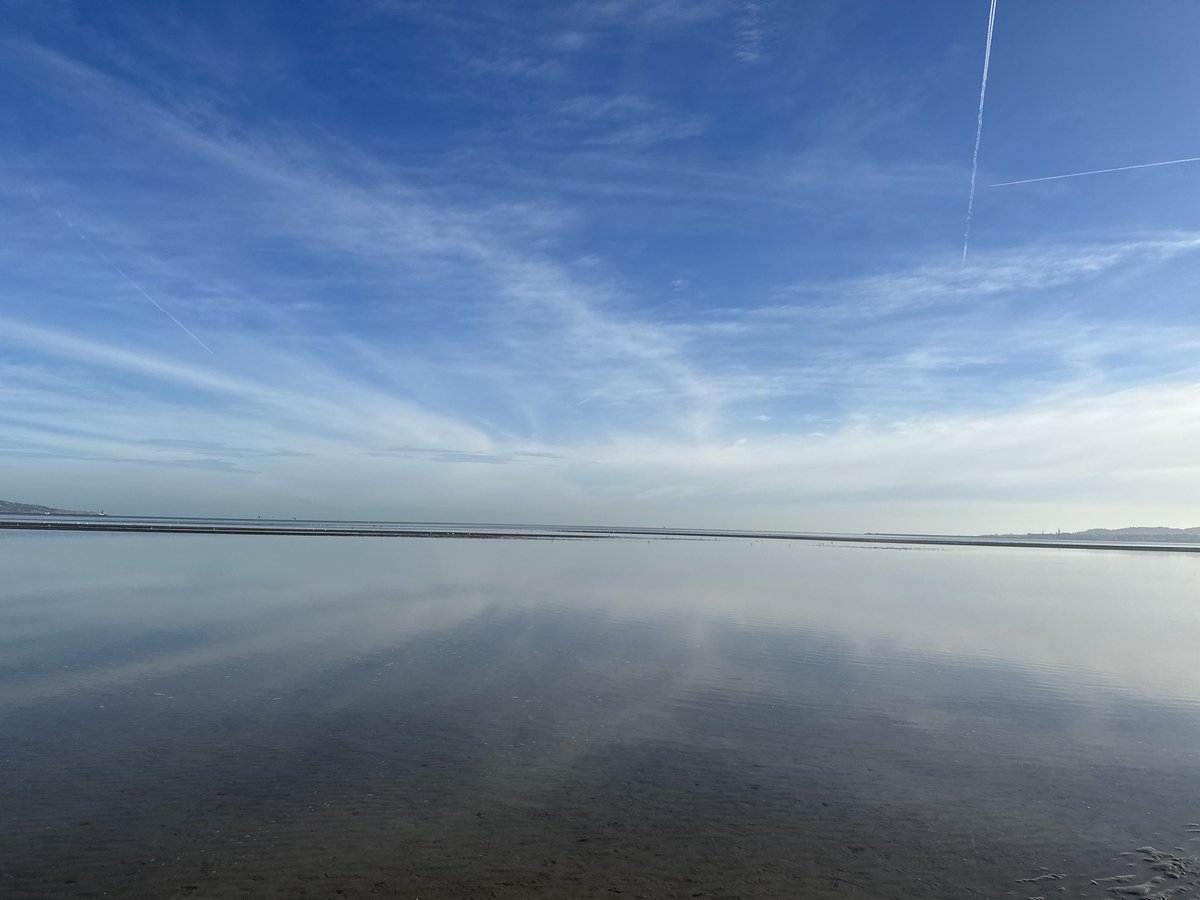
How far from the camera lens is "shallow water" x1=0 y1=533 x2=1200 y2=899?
23.1 ft

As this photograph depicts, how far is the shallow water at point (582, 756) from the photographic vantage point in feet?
23.1

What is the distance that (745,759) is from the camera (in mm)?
10242

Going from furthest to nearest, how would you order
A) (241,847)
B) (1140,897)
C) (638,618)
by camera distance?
1. (638,618)
2. (241,847)
3. (1140,897)

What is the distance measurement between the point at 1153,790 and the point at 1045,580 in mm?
42604

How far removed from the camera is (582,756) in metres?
10.3

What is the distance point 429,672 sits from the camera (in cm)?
1523

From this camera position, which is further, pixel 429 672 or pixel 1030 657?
pixel 1030 657

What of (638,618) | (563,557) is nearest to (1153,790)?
(638,618)

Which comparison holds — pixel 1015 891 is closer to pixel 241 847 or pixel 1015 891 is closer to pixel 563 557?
pixel 241 847

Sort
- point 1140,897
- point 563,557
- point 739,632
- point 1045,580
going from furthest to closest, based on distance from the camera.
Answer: point 563,557
point 1045,580
point 739,632
point 1140,897

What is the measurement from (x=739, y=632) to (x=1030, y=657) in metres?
7.84

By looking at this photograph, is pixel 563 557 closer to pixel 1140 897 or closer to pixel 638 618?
pixel 638 618

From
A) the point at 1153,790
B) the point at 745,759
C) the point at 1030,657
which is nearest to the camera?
the point at 1153,790

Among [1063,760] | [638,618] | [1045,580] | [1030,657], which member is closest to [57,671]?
[638,618]
